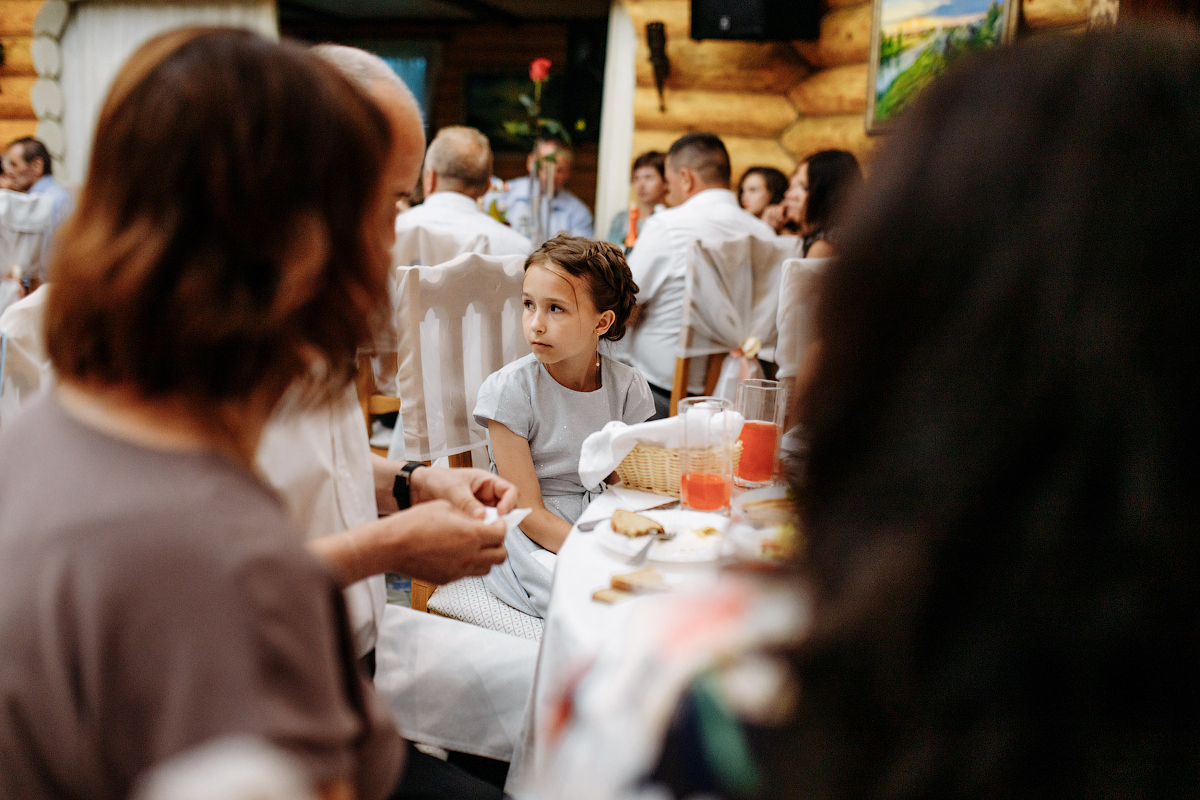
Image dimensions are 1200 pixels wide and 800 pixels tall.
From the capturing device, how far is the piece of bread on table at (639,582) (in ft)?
3.46

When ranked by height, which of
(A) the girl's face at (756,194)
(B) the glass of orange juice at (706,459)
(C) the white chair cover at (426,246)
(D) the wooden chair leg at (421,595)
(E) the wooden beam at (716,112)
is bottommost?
(D) the wooden chair leg at (421,595)

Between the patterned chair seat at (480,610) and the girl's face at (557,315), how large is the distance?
555 mm

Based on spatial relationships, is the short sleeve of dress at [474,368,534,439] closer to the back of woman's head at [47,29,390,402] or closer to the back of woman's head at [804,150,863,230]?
the back of woman's head at [47,29,390,402]

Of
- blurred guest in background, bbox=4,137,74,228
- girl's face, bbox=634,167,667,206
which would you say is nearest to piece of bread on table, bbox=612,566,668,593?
girl's face, bbox=634,167,667,206

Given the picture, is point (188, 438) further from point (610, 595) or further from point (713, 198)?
point (713, 198)

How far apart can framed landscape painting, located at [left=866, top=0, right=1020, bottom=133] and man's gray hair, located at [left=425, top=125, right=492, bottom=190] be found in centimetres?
209

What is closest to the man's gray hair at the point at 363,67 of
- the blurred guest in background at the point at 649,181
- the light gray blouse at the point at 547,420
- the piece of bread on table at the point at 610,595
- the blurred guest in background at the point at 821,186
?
the light gray blouse at the point at 547,420

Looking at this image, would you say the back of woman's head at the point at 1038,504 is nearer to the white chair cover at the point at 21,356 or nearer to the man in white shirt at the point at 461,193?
the white chair cover at the point at 21,356

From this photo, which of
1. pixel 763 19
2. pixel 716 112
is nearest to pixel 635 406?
pixel 763 19

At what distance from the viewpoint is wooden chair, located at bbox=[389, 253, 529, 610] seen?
6.56ft

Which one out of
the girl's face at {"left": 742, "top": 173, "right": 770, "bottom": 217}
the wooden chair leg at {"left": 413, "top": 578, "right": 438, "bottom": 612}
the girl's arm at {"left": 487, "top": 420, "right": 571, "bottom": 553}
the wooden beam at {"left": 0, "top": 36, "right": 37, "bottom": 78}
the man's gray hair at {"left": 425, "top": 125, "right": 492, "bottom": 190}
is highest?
the wooden beam at {"left": 0, "top": 36, "right": 37, "bottom": 78}

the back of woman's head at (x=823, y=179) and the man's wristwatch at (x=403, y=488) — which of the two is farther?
the back of woman's head at (x=823, y=179)

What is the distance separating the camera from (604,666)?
1.86 ft

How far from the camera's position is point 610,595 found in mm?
1032
